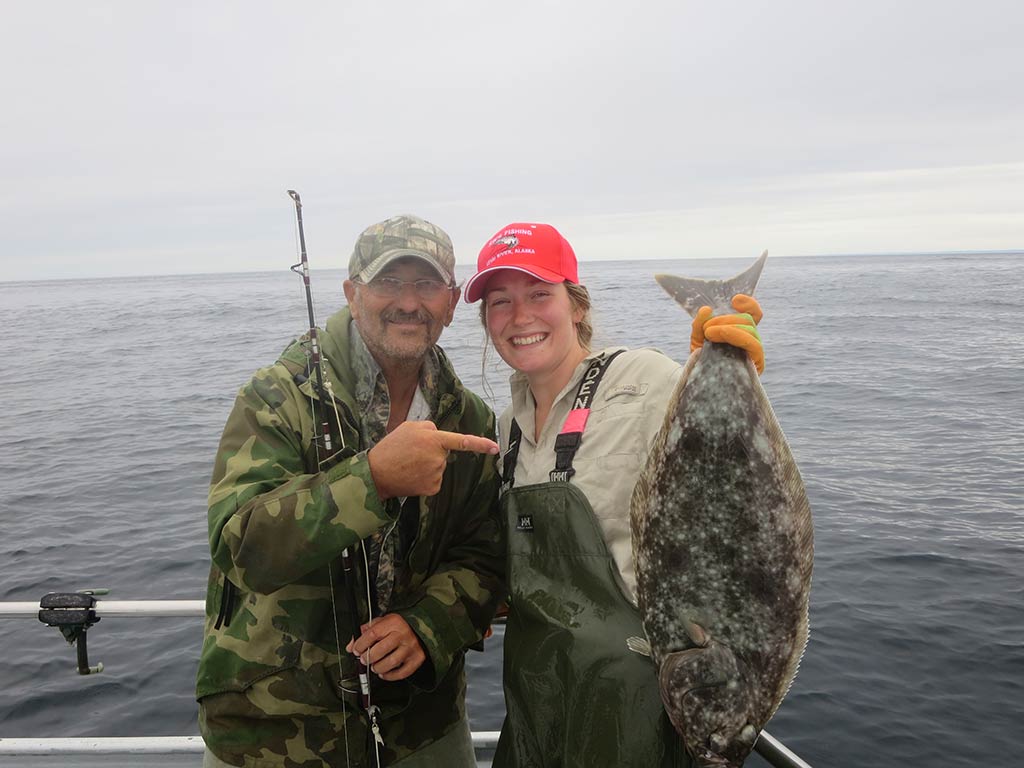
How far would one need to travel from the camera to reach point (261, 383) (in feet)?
9.57

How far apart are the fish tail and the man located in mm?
851

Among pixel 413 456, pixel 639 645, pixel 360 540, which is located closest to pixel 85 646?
pixel 360 540

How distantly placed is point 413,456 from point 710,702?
48.0 inches

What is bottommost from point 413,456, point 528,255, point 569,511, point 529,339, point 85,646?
point 85,646

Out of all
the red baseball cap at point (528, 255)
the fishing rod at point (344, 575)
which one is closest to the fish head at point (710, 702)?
the fishing rod at point (344, 575)

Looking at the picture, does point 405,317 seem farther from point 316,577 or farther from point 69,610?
point 69,610

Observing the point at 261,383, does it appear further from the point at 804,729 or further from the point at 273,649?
the point at 804,729

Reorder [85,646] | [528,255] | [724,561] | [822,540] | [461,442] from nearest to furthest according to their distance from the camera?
1. [724,561]
2. [461,442]
3. [528,255]
4. [85,646]
5. [822,540]

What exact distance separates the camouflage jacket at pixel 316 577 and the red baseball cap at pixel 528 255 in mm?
584

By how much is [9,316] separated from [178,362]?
122 ft

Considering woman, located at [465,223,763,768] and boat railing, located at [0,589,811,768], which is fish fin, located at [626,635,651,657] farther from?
boat railing, located at [0,589,811,768]

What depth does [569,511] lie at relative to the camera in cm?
257

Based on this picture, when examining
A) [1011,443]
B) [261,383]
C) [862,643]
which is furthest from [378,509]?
[1011,443]

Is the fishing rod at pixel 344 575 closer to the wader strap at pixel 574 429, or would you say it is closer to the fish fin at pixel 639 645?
the wader strap at pixel 574 429
